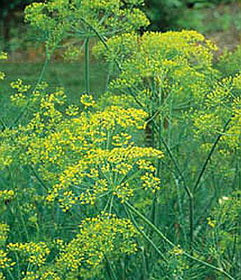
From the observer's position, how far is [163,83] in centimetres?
332

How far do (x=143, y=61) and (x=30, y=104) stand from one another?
0.62 m

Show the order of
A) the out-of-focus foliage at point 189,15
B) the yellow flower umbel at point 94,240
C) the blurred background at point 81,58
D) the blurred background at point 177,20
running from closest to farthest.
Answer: the yellow flower umbel at point 94,240 → the blurred background at point 81,58 → the out-of-focus foliage at point 189,15 → the blurred background at point 177,20

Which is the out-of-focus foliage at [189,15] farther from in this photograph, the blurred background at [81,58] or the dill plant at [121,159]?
the dill plant at [121,159]

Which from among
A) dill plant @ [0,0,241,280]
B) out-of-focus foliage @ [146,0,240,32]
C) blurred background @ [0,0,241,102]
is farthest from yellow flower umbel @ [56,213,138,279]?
out-of-focus foliage @ [146,0,240,32]

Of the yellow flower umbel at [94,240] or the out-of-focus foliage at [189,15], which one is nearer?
the yellow flower umbel at [94,240]

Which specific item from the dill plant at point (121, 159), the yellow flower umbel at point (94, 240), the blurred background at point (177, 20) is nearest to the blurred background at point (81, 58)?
the blurred background at point (177, 20)

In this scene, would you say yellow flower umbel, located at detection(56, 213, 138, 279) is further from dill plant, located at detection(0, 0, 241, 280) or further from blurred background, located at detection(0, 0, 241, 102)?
blurred background, located at detection(0, 0, 241, 102)

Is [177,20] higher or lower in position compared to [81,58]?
higher

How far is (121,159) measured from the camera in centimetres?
267

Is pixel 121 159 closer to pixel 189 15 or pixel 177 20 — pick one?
pixel 177 20

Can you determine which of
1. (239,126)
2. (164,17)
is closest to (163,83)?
(239,126)

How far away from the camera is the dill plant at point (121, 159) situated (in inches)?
112

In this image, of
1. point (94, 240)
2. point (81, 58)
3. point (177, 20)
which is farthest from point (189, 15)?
point (94, 240)

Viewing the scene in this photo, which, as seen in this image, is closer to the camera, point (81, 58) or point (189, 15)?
point (81, 58)
